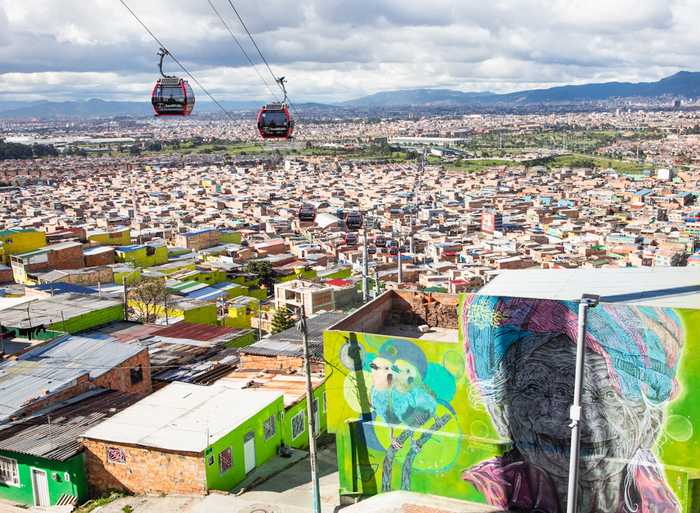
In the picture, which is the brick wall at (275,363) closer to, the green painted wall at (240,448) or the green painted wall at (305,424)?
the green painted wall at (305,424)

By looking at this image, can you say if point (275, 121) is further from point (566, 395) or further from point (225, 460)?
point (566, 395)

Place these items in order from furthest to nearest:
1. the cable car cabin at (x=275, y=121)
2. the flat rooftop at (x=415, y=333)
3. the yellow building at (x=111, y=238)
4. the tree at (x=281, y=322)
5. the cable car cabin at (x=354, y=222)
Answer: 1. the yellow building at (x=111, y=238)
2. the cable car cabin at (x=354, y=222)
3. the tree at (x=281, y=322)
4. the cable car cabin at (x=275, y=121)
5. the flat rooftop at (x=415, y=333)

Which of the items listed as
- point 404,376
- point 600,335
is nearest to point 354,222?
point 404,376

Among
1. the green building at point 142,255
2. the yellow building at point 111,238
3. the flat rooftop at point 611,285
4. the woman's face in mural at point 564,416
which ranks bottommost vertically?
the green building at point 142,255

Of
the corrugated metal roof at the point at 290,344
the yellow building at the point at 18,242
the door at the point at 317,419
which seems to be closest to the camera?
the door at the point at 317,419

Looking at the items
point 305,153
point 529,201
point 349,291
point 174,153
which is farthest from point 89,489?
point 174,153

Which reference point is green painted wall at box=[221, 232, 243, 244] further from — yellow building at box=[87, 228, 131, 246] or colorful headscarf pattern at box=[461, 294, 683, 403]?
colorful headscarf pattern at box=[461, 294, 683, 403]

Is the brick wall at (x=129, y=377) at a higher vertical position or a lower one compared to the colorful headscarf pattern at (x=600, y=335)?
lower

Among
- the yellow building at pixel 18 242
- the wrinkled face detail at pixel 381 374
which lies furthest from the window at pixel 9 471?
the yellow building at pixel 18 242
